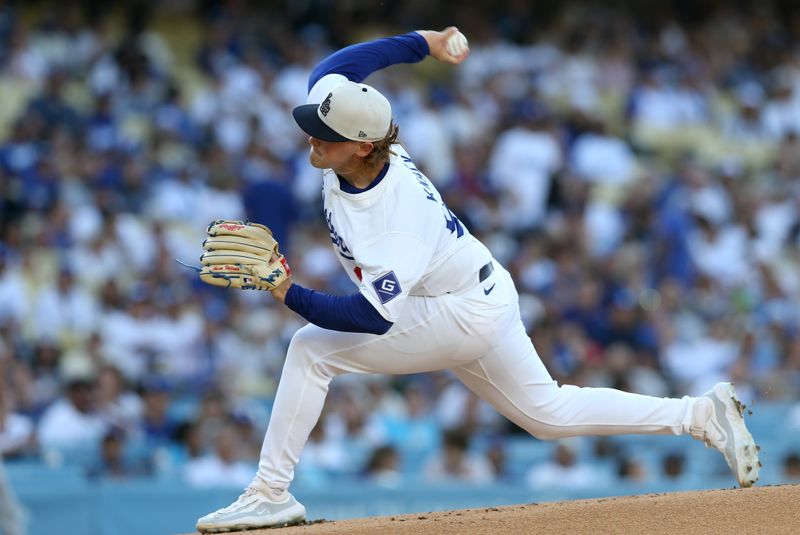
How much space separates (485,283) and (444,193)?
6.86 metres

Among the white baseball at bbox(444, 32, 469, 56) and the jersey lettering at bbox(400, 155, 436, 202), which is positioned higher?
the white baseball at bbox(444, 32, 469, 56)

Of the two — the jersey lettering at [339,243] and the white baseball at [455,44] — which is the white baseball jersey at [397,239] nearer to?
the jersey lettering at [339,243]

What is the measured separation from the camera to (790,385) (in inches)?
400

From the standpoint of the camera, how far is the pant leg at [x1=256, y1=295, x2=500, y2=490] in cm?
480

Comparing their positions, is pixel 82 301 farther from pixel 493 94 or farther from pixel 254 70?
pixel 493 94

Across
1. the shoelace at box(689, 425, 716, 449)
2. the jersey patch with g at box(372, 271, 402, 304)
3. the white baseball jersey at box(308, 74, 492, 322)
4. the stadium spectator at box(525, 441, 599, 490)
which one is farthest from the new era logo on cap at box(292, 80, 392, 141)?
the stadium spectator at box(525, 441, 599, 490)

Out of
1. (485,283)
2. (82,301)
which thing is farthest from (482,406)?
(485,283)

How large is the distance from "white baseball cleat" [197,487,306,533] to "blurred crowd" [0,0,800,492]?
11.3 feet

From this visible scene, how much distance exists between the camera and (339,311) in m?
4.55

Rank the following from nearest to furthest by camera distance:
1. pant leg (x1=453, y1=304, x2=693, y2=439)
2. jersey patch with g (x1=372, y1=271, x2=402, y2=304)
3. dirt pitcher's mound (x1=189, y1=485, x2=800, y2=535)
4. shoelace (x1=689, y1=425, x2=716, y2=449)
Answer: jersey patch with g (x1=372, y1=271, x2=402, y2=304) < dirt pitcher's mound (x1=189, y1=485, x2=800, y2=535) < pant leg (x1=453, y1=304, x2=693, y2=439) < shoelace (x1=689, y1=425, x2=716, y2=449)

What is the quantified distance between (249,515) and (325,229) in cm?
657

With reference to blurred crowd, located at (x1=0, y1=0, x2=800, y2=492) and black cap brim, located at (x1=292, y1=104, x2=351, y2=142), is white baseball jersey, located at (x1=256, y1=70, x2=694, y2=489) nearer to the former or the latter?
black cap brim, located at (x1=292, y1=104, x2=351, y2=142)

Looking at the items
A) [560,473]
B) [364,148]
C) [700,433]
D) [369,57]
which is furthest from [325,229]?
[364,148]

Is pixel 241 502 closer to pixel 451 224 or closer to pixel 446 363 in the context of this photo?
pixel 446 363
